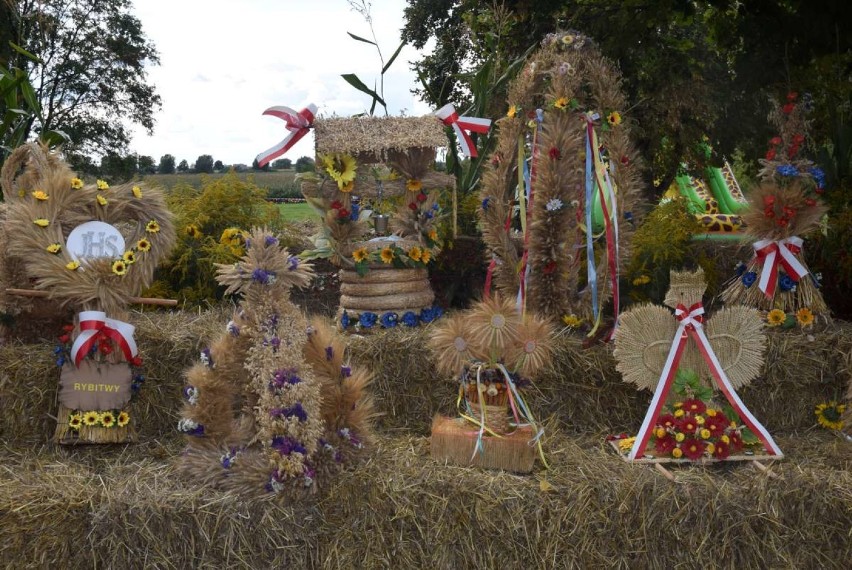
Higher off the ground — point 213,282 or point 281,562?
point 213,282

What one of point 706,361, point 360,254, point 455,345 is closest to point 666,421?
point 706,361

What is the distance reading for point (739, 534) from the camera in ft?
10.6

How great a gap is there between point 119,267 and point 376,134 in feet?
5.31

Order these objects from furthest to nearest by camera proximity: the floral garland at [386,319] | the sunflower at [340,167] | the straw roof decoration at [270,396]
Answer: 1. the floral garland at [386,319]
2. the sunflower at [340,167]
3. the straw roof decoration at [270,396]

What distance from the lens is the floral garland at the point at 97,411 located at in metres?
3.82

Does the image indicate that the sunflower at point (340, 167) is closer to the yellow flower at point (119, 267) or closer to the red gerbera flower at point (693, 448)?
the yellow flower at point (119, 267)

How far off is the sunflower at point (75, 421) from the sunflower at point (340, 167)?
1.87 m

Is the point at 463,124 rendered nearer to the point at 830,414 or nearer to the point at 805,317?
the point at 805,317

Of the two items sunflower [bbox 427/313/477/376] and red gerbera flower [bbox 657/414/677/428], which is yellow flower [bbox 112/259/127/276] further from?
red gerbera flower [bbox 657/414/677/428]

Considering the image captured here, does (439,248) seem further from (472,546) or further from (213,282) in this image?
(472,546)

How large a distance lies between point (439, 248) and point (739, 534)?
2.45 metres

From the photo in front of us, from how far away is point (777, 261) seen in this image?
4414mm

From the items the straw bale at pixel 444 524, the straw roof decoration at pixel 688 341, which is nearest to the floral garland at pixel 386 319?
the straw roof decoration at pixel 688 341

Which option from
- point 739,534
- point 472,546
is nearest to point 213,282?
point 472,546
